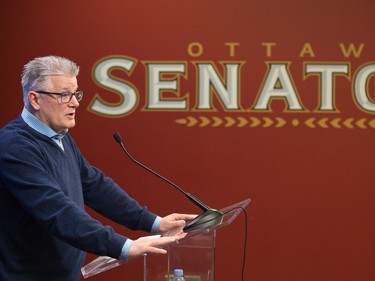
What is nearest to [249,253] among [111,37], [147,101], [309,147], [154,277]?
A: [309,147]

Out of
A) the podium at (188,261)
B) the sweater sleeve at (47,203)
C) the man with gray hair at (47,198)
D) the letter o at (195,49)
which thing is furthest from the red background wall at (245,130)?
the sweater sleeve at (47,203)

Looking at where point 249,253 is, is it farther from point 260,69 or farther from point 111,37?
point 111,37

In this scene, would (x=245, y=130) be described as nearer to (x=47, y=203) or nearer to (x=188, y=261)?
(x=188, y=261)

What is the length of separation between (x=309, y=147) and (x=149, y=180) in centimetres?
93

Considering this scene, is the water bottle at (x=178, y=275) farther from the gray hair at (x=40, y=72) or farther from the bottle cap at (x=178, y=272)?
the gray hair at (x=40, y=72)

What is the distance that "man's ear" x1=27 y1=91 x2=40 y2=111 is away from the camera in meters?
2.48

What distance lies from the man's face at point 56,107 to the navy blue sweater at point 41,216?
2.4 inches

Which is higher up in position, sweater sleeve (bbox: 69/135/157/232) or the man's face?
the man's face

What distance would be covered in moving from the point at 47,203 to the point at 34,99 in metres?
0.41

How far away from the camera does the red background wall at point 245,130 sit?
163 inches

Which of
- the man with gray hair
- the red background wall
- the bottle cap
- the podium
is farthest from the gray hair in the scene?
the red background wall

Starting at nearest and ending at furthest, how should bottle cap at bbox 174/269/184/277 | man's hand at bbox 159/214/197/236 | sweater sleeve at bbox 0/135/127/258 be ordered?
sweater sleeve at bbox 0/135/127/258 → bottle cap at bbox 174/269/184/277 → man's hand at bbox 159/214/197/236

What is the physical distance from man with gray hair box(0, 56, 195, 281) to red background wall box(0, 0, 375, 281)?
1562mm

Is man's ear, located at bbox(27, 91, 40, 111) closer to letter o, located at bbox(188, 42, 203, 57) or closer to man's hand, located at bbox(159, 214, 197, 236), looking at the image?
man's hand, located at bbox(159, 214, 197, 236)
